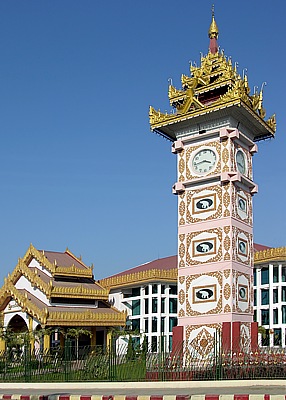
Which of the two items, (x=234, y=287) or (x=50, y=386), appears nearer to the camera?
(x=50, y=386)

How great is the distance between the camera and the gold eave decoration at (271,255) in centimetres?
3741

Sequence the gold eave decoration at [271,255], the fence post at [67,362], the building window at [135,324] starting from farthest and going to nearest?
the building window at [135,324] → the gold eave decoration at [271,255] → the fence post at [67,362]

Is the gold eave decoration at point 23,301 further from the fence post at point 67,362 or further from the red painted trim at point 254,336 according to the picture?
the fence post at point 67,362

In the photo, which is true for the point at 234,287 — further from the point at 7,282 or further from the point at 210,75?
the point at 7,282

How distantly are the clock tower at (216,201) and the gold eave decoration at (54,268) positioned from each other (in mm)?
12898

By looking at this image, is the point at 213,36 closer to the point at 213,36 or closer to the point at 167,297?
the point at 213,36

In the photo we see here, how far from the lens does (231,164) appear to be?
1027 inches

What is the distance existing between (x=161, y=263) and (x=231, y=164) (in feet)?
78.1

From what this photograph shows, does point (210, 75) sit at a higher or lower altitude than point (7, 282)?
higher

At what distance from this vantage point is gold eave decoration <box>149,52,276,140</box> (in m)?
26.6

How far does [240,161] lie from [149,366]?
39.8ft

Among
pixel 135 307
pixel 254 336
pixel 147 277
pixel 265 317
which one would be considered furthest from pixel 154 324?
pixel 254 336

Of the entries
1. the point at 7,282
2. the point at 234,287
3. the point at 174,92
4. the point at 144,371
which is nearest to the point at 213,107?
the point at 174,92

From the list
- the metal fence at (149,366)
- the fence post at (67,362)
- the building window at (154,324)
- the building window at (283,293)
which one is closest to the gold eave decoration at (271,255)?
the building window at (283,293)
